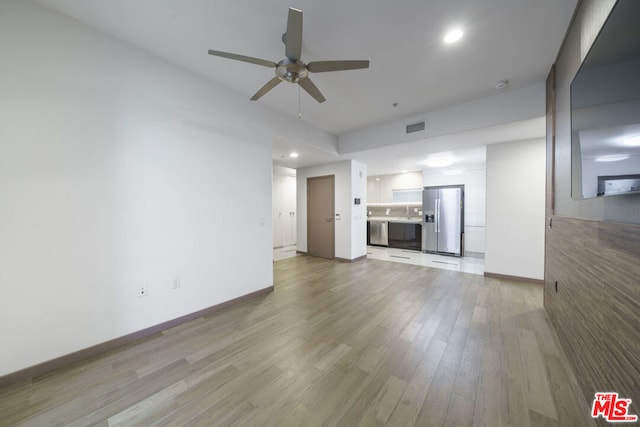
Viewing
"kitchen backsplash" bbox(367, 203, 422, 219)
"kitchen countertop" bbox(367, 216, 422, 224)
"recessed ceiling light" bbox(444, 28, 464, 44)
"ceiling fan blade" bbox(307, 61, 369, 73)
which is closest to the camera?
"ceiling fan blade" bbox(307, 61, 369, 73)

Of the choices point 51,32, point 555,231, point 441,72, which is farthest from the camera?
point 441,72

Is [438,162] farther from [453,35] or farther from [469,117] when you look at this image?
[453,35]

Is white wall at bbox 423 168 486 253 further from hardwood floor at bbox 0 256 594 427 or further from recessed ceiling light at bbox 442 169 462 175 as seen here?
hardwood floor at bbox 0 256 594 427

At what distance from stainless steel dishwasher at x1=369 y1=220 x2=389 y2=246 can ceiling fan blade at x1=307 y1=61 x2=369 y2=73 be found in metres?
5.60

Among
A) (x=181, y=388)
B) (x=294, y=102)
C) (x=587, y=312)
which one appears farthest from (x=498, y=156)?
(x=181, y=388)

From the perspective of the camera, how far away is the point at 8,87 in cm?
155

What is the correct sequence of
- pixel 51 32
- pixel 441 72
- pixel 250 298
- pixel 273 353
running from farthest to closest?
pixel 250 298
pixel 441 72
pixel 273 353
pixel 51 32

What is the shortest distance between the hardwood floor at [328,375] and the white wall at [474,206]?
3170 millimetres

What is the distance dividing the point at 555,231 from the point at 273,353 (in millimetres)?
2992

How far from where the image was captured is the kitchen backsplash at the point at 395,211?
6801 millimetres

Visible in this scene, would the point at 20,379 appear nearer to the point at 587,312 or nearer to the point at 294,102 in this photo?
the point at 294,102

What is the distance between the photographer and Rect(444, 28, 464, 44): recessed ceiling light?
1880 millimetres

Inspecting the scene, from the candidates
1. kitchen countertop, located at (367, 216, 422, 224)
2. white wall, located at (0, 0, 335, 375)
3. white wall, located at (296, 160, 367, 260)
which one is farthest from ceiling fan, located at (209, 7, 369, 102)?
kitchen countertop, located at (367, 216, 422, 224)

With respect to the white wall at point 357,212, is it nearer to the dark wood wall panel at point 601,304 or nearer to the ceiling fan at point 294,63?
the ceiling fan at point 294,63
